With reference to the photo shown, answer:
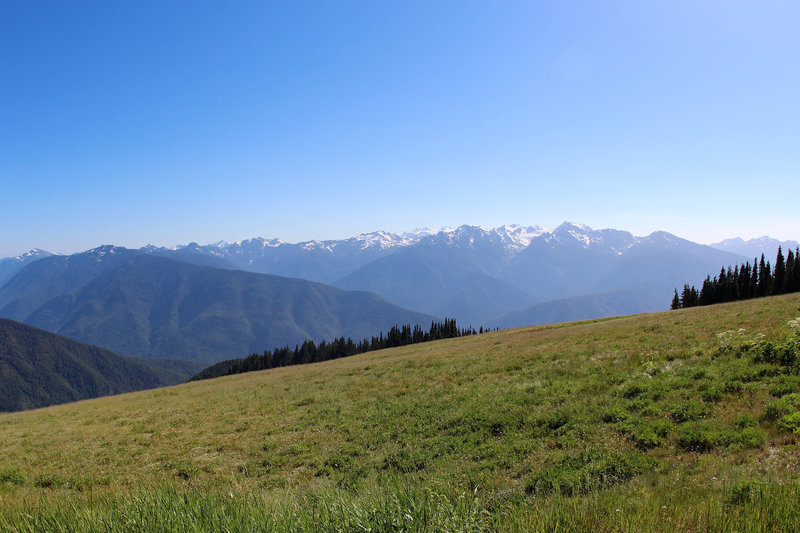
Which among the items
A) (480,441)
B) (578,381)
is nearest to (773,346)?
(578,381)

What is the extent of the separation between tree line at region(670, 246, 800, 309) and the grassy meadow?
5527cm

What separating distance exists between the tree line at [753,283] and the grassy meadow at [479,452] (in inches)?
2176

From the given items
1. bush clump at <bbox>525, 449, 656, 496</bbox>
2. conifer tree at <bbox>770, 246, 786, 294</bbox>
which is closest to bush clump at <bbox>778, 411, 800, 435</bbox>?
bush clump at <bbox>525, 449, 656, 496</bbox>

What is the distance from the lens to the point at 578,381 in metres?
13.6

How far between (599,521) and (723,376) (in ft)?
35.2

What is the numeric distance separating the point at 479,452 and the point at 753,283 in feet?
290

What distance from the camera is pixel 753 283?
224 feet

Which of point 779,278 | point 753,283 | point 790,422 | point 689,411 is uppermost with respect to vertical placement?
point 779,278

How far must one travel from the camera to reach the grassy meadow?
12.0 ft

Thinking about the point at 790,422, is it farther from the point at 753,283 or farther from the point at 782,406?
the point at 753,283

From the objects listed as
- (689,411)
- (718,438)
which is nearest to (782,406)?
(689,411)

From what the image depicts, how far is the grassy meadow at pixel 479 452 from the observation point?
3.64 m

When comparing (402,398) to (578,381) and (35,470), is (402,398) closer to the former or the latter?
(578,381)

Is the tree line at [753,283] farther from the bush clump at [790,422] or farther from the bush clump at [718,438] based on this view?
the bush clump at [718,438]
